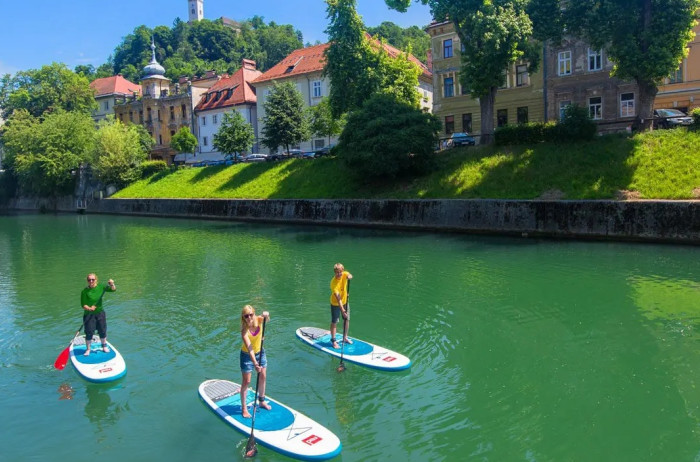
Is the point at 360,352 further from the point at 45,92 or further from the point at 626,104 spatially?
the point at 45,92

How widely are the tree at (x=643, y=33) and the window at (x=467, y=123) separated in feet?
59.7

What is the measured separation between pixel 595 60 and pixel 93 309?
45.8 metres

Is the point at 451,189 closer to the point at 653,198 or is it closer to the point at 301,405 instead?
the point at 653,198

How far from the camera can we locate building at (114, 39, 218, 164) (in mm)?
85125

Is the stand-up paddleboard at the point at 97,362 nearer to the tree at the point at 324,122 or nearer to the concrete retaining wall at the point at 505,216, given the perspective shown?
the concrete retaining wall at the point at 505,216

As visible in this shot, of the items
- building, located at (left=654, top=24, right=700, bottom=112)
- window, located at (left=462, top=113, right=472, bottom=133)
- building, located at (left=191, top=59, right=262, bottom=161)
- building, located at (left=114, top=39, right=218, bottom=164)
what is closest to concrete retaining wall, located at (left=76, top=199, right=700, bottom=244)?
window, located at (left=462, top=113, right=472, bottom=133)

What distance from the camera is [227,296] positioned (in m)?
20.2

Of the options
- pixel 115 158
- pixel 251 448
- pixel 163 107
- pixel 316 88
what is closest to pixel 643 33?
pixel 251 448

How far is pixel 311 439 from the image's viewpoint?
9.27 m

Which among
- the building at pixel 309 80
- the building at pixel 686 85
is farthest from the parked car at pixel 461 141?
the building at pixel 309 80

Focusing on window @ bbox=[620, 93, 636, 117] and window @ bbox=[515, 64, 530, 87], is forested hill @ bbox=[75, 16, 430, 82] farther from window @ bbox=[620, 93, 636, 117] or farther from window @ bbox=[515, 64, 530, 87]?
A: window @ bbox=[620, 93, 636, 117]

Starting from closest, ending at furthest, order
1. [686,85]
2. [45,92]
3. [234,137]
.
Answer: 1. [686,85]
2. [234,137]
3. [45,92]

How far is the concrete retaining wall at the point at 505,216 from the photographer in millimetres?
27531

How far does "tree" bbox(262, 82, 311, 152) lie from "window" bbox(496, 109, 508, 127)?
19.3 metres
